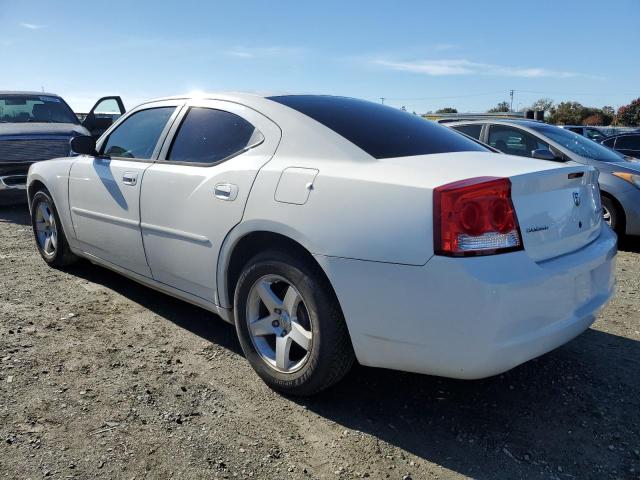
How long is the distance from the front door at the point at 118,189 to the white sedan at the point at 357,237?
29 millimetres

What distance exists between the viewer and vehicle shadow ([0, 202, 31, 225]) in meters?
7.70

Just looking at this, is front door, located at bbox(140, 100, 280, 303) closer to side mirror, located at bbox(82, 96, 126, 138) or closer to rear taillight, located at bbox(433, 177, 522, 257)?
rear taillight, located at bbox(433, 177, 522, 257)

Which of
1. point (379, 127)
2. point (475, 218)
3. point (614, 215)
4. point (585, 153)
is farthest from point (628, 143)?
point (475, 218)

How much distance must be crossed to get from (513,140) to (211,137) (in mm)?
5064

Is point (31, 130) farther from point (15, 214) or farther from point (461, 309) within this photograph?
point (461, 309)

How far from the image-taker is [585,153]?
671cm

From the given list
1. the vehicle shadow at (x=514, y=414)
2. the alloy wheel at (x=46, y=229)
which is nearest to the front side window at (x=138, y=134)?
the alloy wheel at (x=46, y=229)

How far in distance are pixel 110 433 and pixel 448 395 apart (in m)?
1.70

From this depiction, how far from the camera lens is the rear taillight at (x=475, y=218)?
7.23 ft

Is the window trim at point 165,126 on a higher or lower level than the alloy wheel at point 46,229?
higher

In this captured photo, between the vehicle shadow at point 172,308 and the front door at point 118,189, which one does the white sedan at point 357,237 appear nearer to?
the front door at point 118,189

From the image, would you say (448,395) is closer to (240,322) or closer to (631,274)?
(240,322)

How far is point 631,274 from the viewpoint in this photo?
5.15 m

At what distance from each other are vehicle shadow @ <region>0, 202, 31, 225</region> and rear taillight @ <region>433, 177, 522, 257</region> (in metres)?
7.01
